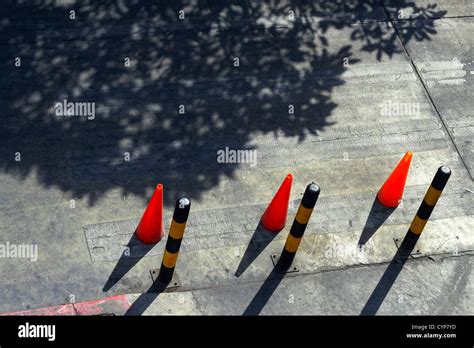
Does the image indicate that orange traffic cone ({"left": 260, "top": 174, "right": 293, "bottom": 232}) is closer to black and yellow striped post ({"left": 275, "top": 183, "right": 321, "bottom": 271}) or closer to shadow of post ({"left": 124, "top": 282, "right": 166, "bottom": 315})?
black and yellow striped post ({"left": 275, "top": 183, "right": 321, "bottom": 271})

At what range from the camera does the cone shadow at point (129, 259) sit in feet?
34.2

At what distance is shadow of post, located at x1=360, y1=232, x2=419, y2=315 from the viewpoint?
34.7 feet

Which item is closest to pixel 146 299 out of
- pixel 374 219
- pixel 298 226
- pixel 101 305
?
pixel 101 305

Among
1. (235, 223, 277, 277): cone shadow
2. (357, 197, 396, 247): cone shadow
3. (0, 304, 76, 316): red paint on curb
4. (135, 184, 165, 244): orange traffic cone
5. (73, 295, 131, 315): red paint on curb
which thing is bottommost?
(0, 304, 76, 316): red paint on curb

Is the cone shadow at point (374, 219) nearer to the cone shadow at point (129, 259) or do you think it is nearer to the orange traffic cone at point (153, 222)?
the orange traffic cone at point (153, 222)

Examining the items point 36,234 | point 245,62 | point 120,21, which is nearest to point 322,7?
point 245,62

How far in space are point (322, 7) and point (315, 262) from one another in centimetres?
516

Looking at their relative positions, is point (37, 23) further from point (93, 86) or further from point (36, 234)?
point (36, 234)

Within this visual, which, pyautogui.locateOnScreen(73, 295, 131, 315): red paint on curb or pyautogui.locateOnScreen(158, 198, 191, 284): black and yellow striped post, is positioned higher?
pyautogui.locateOnScreen(158, 198, 191, 284): black and yellow striped post

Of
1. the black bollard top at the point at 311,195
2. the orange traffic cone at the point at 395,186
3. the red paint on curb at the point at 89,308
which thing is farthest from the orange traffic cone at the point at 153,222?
the orange traffic cone at the point at 395,186

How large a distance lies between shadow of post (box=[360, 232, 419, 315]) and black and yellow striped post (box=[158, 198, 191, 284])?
226 centimetres

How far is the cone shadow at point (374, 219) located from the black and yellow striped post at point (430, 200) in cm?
51

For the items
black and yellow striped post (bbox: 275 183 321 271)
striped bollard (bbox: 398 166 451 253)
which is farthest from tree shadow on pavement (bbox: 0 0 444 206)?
striped bollard (bbox: 398 166 451 253)

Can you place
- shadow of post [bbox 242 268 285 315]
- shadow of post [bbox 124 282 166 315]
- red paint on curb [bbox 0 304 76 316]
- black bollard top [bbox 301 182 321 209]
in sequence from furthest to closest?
shadow of post [bbox 242 268 285 315] < shadow of post [bbox 124 282 166 315] < red paint on curb [bbox 0 304 76 316] < black bollard top [bbox 301 182 321 209]
